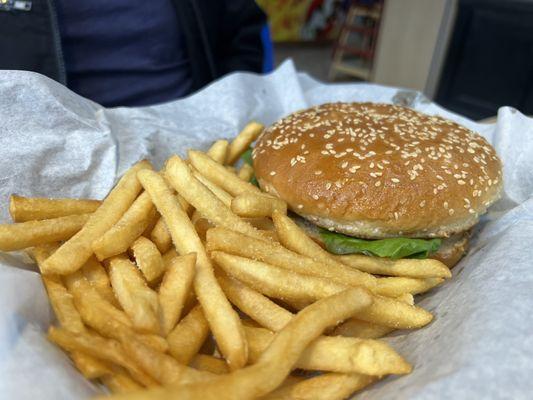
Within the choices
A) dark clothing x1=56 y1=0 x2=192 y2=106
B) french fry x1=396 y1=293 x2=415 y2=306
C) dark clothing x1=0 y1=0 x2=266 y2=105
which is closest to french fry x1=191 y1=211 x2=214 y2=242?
french fry x1=396 y1=293 x2=415 y2=306

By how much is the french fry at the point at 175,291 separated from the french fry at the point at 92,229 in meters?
0.31

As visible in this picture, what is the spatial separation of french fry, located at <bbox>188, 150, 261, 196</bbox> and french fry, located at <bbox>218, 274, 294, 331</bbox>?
474 millimetres

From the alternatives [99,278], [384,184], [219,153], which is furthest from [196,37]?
[99,278]

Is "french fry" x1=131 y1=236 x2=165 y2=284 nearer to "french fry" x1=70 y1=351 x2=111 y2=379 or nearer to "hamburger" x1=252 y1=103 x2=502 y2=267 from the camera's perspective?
"french fry" x1=70 y1=351 x2=111 y2=379

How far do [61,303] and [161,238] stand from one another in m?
0.42

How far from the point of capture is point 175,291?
135cm

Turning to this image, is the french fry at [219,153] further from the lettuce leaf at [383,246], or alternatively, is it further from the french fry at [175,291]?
the french fry at [175,291]

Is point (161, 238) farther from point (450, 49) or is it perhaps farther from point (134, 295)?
point (450, 49)

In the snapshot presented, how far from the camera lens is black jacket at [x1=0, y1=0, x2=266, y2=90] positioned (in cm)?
212

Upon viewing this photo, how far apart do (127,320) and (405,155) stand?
126cm

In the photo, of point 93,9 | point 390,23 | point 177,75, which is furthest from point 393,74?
point 93,9

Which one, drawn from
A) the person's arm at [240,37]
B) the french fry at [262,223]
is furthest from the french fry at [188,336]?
the person's arm at [240,37]

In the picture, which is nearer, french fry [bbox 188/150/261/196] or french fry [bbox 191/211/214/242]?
french fry [bbox 191/211/214/242]

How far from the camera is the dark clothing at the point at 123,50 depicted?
97.5 inches
